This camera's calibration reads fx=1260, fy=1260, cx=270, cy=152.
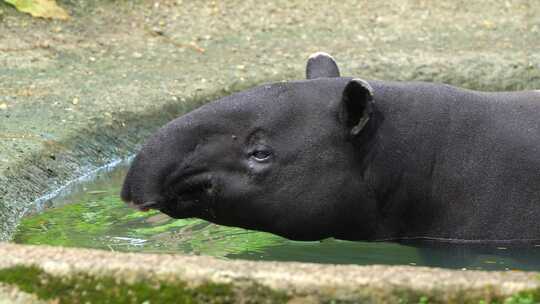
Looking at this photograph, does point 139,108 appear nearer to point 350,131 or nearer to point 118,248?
point 118,248

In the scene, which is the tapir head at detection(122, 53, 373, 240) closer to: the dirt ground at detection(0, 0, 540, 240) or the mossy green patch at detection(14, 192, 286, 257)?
the mossy green patch at detection(14, 192, 286, 257)

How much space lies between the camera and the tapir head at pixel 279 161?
6.27m

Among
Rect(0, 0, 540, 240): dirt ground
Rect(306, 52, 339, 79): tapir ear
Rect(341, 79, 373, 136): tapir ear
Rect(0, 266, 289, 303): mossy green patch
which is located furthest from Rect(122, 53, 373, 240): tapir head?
Rect(0, 0, 540, 240): dirt ground

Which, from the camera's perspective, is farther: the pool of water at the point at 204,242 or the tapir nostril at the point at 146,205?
the pool of water at the point at 204,242

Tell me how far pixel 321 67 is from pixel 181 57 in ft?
12.4

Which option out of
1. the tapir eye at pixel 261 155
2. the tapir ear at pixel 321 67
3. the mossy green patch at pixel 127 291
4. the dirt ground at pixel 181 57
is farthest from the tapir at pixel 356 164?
the dirt ground at pixel 181 57

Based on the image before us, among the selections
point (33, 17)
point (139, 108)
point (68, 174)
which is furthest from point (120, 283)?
point (33, 17)

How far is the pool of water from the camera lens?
6.65 m

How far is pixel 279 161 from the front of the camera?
6395 mm

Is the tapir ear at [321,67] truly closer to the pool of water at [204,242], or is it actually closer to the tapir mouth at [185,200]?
the pool of water at [204,242]

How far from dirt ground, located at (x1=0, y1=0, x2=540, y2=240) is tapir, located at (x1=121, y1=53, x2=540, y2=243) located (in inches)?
74.3

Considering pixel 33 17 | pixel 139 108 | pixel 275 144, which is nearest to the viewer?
pixel 275 144

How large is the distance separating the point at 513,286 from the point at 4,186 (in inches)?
163

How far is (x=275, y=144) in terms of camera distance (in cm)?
638
